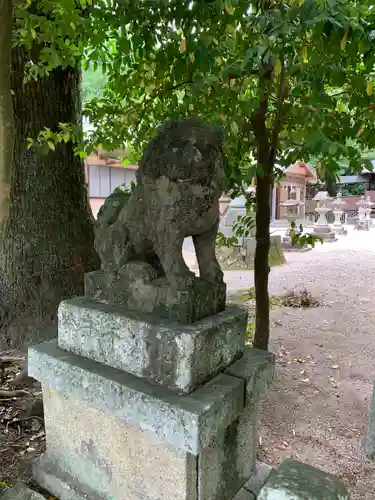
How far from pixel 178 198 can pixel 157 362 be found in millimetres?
653

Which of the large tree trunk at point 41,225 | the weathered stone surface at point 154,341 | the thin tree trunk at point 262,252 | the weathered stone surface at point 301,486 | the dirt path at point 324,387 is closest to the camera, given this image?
the weathered stone surface at point 301,486

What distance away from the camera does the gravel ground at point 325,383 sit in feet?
8.11

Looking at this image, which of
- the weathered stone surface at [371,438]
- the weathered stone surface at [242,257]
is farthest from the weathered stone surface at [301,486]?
the weathered stone surface at [242,257]

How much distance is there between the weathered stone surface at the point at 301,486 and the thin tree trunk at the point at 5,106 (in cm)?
153

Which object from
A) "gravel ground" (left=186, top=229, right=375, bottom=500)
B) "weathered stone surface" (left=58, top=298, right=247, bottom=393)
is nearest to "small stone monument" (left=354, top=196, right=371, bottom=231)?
"gravel ground" (left=186, top=229, right=375, bottom=500)

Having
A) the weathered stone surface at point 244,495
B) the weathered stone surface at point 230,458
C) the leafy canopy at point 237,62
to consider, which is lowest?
the weathered stone surface at point 244,495

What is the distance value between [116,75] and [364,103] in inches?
67.3

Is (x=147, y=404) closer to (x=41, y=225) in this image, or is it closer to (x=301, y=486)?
(x=301, y=486)

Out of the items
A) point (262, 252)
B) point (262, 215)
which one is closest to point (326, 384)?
point (262, 252)

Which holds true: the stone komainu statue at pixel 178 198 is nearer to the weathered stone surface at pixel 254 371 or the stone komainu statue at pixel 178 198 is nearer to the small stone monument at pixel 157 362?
the small stone monument at pixel 157 362

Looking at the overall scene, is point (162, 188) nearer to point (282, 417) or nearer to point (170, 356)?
point (170, 356)

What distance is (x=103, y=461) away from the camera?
5.66 ft

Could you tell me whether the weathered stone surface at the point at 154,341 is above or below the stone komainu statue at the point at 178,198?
below

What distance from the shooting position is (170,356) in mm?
1507
